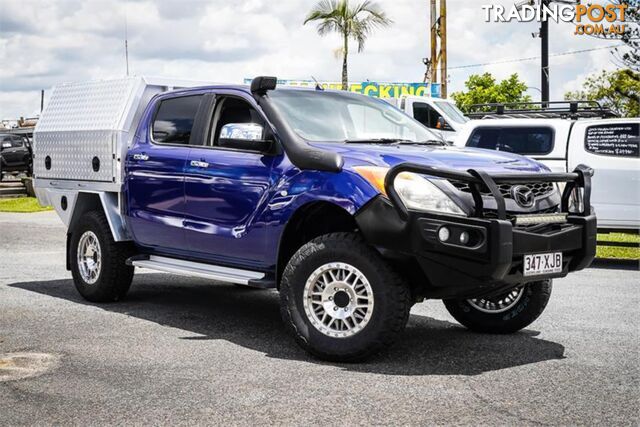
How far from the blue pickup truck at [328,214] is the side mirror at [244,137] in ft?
0.04

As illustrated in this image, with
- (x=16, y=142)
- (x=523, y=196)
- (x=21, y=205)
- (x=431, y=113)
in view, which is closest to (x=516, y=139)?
(x=523, y=196)

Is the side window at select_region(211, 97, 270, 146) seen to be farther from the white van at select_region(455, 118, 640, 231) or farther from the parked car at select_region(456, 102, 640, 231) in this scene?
the white van at select_region(455, 118, 640, 231)

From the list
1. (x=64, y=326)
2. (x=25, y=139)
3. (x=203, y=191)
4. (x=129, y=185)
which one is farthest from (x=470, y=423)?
(x=25, y=139)

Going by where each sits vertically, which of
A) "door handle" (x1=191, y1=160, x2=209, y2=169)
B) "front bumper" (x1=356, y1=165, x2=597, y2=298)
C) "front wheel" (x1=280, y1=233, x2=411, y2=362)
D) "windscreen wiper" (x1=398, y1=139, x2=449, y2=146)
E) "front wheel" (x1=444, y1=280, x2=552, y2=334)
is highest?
"windscreen wiper" (x1=398, y1=139, x2=449, y2=146)

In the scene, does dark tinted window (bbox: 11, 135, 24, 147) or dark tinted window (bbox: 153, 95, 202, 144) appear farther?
dark tinted window (bbox: 11, 135, 24, 147)

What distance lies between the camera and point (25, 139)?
32.4 meters

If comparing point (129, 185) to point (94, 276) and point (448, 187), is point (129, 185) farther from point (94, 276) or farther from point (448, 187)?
point (448, 187)

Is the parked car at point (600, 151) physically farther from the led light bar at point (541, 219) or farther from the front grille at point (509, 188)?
the led light bar at point (541, 219)

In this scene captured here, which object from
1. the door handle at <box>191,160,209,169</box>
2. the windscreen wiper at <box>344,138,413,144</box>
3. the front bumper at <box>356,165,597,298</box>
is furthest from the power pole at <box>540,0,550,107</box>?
the front bumper at <box>356,165,597,298</box>

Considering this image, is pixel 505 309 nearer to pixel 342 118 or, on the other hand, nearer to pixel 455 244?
pixel 455 244

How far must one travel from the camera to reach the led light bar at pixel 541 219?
5.93 metres

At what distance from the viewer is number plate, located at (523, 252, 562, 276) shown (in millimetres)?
5852

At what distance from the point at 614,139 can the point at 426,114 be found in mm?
11422

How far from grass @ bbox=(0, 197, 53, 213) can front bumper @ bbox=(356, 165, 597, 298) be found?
1801 cm
